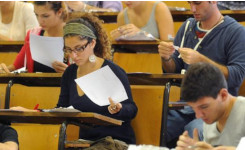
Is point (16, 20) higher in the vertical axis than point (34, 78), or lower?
higher

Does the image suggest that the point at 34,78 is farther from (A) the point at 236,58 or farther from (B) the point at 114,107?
(A) the point at 236,58

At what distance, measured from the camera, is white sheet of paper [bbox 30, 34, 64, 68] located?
3740 millimetres

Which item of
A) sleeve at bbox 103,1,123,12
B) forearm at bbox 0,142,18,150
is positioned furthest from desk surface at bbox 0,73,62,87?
sleeve at bbox 103,1,123,12

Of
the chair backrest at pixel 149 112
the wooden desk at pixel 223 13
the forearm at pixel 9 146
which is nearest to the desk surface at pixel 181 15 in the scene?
the wooden desk at pixel 223 13

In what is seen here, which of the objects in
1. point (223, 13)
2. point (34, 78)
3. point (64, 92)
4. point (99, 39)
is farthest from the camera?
point (223, 13)

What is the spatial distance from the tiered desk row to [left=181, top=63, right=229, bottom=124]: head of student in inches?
32.1

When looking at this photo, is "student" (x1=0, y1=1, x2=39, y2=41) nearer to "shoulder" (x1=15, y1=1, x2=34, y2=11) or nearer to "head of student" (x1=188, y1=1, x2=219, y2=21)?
"shoulder" (x1=15, y1=1, x2=34, y2=11)

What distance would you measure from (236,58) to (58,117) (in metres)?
1.08

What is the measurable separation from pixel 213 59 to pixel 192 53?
0.90ft

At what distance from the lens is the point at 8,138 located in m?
2.76

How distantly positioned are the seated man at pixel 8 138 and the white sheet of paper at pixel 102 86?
1.71 feet

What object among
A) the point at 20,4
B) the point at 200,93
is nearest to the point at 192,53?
the point at 200,93

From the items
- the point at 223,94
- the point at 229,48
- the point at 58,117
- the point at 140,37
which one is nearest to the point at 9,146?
the point at 58,117

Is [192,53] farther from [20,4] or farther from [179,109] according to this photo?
[20,4]
